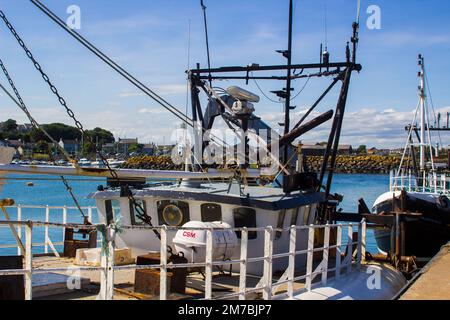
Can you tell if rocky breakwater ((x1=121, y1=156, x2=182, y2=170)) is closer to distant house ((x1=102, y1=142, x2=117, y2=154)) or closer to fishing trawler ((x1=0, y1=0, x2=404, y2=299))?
distant house ((x1=102, y1=142, x2=117, y2=154))

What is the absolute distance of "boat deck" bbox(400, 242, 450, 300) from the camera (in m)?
8.89

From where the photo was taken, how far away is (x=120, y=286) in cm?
904

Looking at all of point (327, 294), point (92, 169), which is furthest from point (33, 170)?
point (327, 294)

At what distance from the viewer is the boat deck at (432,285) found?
889 centimetres

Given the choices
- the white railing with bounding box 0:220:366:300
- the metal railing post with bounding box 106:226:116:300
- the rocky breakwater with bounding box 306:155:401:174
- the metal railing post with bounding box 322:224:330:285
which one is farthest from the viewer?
the rocky breakwater with bounding box 306:155:401:174

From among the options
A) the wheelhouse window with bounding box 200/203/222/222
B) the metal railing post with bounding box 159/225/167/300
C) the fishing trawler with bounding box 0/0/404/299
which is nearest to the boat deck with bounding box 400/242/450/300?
the fishing trawler with bounding box 0/0/404/299

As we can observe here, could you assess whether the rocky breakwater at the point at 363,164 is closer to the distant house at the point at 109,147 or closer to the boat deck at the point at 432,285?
the distant house at the point at 109,147

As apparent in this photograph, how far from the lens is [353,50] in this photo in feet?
44.6

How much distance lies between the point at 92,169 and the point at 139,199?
2.52m

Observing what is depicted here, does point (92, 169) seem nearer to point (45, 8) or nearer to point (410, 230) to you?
point (45, 8)

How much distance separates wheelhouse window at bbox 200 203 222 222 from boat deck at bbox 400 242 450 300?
373 centimetres

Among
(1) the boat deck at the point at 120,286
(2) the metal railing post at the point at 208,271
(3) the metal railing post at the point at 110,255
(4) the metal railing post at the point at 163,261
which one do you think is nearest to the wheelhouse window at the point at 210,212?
(1) the boat deck at the point at 120,286

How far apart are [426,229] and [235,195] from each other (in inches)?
446
